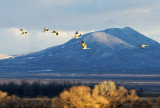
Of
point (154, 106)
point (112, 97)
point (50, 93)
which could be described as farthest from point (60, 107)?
point (50, 93)

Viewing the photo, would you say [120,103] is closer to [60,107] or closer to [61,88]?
[60,107]

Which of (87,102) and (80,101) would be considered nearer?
(80,101)

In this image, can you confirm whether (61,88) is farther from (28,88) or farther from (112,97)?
(112,97)

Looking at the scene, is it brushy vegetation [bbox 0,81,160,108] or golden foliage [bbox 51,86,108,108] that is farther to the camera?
brushy vegetation [bbox 0,81,160,108]

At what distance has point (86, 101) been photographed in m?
82.0

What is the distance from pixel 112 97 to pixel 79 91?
706 cm

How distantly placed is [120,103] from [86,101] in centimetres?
837

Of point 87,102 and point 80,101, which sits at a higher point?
point 80,101

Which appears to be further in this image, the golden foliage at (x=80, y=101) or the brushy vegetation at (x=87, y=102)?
the brushy vegetation at (x=87, y=102)

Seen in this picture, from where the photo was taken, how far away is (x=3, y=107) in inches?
3497

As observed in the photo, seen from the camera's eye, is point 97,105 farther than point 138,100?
No

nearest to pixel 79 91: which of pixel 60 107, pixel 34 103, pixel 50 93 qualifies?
pixel 60 107

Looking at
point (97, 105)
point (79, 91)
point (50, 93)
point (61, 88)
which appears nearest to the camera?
point (97, 105)

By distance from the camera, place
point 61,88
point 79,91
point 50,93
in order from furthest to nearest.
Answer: point 61,88 → point 50,93 → point 79,91
